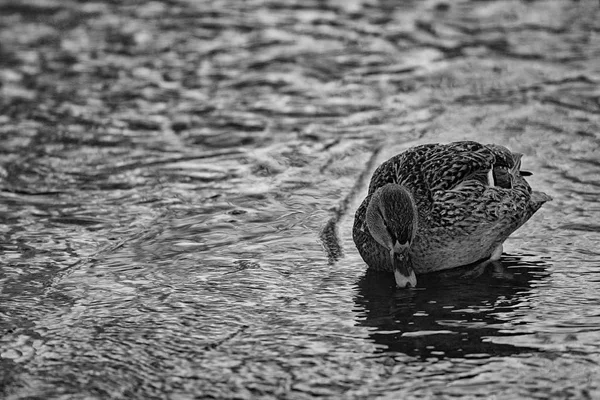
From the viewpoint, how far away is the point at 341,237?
27.5 feet

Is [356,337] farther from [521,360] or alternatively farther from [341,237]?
[341,237]

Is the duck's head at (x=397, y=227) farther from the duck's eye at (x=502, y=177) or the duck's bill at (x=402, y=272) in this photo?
the duck's eye at (x=502, y=177)

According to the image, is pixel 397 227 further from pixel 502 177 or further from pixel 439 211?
pixel 502 177

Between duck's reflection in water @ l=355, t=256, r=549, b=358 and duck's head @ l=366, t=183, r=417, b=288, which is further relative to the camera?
duck's head @ l=366, t=183, r=417, b=288

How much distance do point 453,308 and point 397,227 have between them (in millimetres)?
736

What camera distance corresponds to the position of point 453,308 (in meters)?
6.98

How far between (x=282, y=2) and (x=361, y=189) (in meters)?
7.64

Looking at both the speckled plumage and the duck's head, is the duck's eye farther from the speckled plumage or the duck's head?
the duck's head

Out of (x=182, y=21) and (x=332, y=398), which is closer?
(x=332, y=398)

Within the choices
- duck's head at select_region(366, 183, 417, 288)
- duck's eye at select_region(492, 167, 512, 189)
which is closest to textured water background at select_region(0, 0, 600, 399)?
duck's head at select_region(366, 183, 417, 288)

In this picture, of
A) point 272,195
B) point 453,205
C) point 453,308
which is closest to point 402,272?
point 453,308

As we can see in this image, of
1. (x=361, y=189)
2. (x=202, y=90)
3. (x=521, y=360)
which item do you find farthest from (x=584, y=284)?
(x=202, y=90)

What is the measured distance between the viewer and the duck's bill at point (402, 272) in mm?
7410

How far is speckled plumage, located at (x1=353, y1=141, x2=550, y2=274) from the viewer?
303 inches
